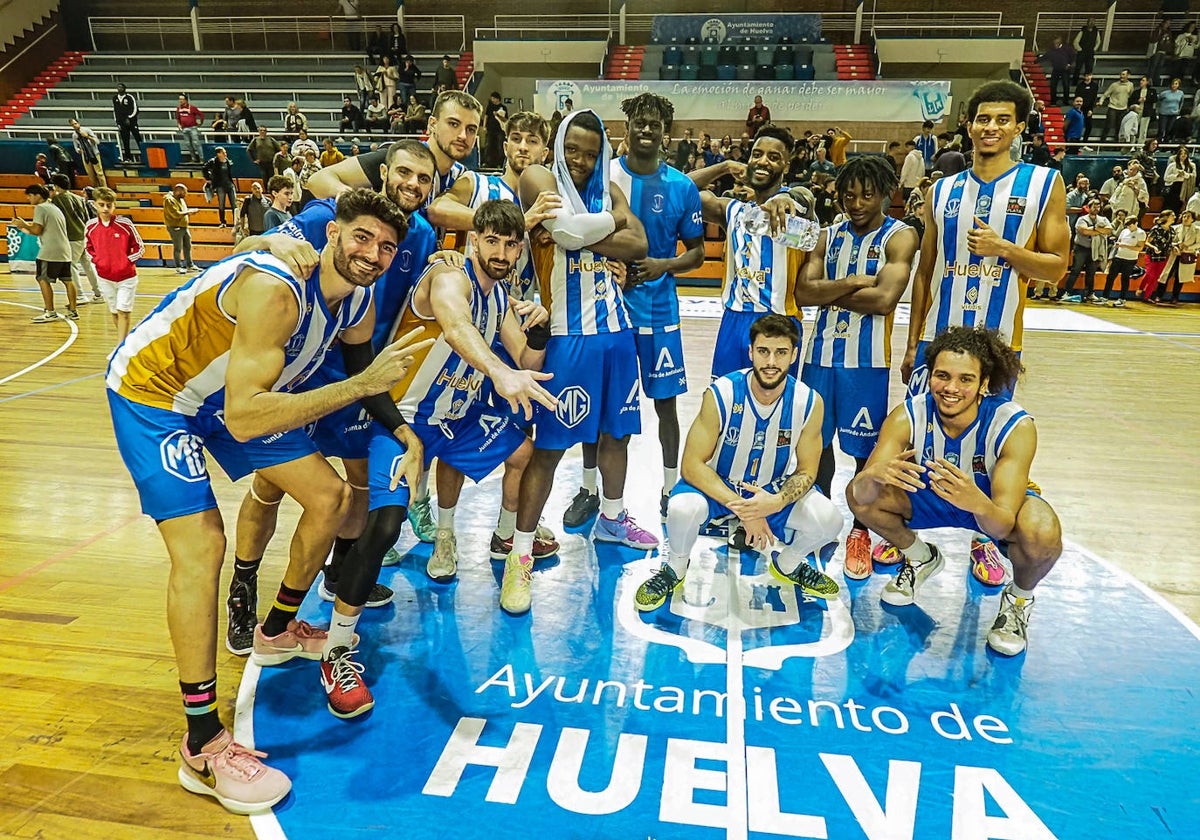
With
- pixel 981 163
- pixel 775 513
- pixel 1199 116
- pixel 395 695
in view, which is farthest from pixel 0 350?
pixel 1199 116

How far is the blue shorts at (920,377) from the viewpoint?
152 inches

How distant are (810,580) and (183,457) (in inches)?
112

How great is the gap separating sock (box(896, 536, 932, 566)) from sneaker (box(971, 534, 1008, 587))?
0.49m

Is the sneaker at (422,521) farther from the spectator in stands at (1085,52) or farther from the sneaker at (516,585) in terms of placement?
the spectator in stands at (1085,52)

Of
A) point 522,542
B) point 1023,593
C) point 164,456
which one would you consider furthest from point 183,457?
point 1023,593

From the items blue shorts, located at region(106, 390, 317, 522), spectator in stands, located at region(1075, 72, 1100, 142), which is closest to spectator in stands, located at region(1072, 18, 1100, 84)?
spectator in stands, located at region(1075, 72, 1100, 142)

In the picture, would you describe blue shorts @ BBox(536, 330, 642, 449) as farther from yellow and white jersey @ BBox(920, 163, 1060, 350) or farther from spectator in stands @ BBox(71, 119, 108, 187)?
spectator in stands @ BBox(71, 119, 108, 187)

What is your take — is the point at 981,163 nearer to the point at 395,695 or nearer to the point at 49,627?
the point at 395,695

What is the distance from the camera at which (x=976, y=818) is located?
2580 mm

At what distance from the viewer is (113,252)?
8.57 meters

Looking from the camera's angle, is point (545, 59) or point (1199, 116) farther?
point (545, 59)

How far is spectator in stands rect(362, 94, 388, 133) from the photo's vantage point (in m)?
20.0

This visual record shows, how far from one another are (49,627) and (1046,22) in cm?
2718

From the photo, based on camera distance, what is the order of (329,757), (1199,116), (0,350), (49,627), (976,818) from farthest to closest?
(1199,116), (0,350), (49,627), (329,757), (976,818)
